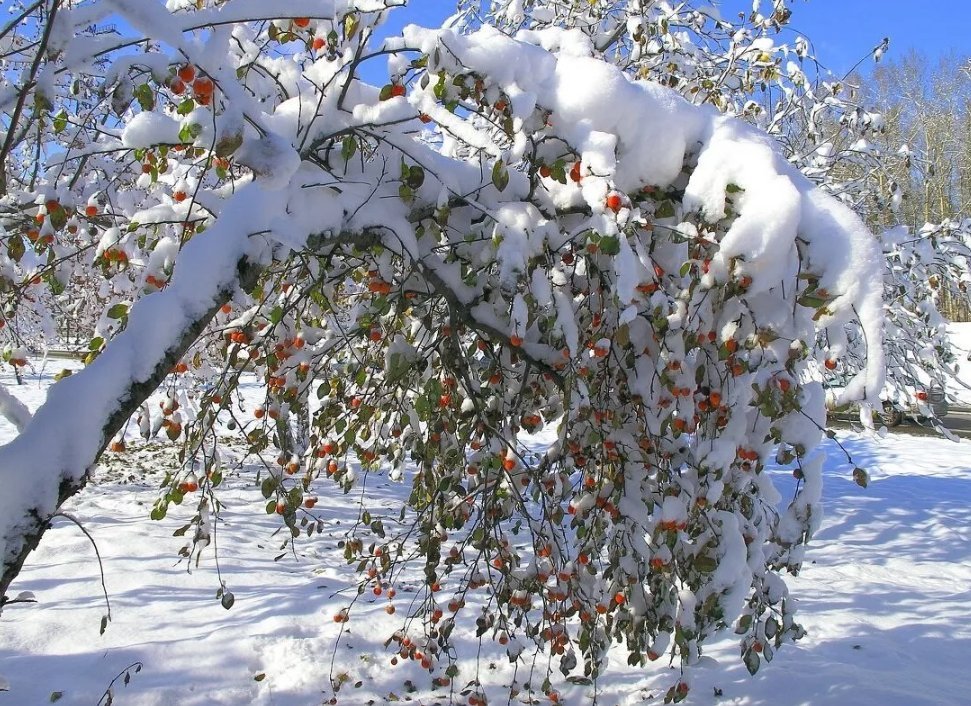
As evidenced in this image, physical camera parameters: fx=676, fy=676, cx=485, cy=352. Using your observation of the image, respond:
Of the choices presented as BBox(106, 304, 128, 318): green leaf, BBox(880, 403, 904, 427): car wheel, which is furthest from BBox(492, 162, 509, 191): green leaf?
BBox(880, 403, 904, 427): car wheel

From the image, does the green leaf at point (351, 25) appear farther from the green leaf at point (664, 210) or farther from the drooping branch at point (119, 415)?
the green leaf at point (664, 210)

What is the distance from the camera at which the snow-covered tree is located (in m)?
1.48

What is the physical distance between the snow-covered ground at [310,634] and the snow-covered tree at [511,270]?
1255 millimetres

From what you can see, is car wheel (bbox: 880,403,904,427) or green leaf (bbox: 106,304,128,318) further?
car wheel (bbox: 880,403,904,427)

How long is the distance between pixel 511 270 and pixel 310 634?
10.1 feet

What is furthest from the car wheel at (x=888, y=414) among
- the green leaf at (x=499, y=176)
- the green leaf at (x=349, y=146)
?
the green leaf at (x=349, y=146)

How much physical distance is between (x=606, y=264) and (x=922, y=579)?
492 cm

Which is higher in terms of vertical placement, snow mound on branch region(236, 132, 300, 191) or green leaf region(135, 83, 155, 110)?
green leaf region(135, 83, 155, 110)

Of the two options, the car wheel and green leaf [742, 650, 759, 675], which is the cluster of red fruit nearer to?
the car wheel

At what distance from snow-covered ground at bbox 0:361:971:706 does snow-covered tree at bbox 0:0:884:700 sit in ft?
4.12

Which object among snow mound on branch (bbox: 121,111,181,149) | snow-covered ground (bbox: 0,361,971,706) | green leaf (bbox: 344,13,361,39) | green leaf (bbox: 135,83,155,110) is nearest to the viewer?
green leaf (bbox: 135,83,155,110)

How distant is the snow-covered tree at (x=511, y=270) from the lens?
Answer: 1.48m

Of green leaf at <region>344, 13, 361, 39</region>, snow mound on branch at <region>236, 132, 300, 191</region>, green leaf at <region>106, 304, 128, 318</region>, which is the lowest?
green leaf at <region>106, 304, 128, 318</region>

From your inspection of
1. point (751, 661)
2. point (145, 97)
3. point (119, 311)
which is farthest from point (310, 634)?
point (145, 97)
